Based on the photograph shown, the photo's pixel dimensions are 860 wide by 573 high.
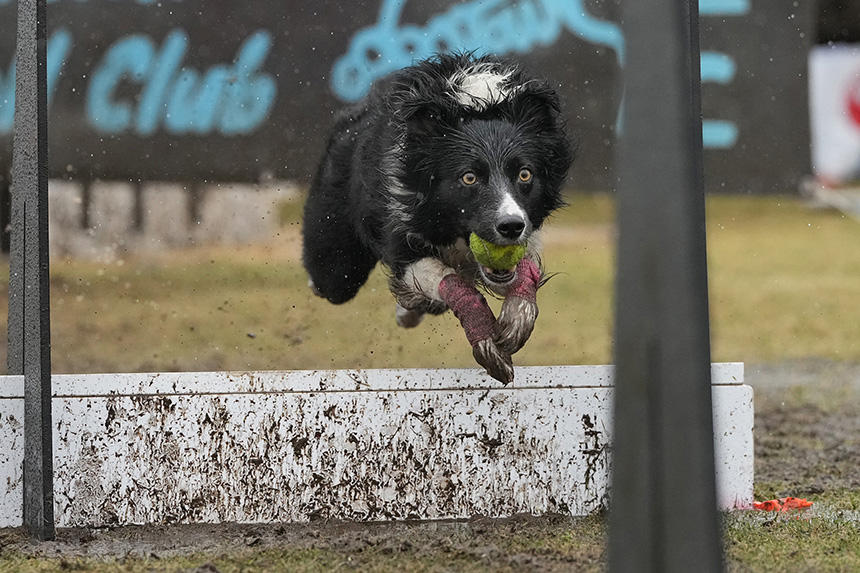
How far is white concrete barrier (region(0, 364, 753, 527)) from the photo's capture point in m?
3.95

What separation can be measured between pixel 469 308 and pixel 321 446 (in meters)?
0.68

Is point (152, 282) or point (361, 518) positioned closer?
point (361, 518)

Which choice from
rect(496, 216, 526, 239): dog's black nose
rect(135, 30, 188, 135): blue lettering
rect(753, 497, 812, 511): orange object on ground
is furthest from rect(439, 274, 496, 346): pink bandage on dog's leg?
rect(135, 30, 188, 135): blue lettering

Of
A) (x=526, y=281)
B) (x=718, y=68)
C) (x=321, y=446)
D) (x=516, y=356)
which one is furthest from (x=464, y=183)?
(x=718, y=68)

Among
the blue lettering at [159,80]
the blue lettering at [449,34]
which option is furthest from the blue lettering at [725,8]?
the blue lettering at [159,80]

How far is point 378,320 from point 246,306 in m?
2.85

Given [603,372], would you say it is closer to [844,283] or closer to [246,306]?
[246,306]

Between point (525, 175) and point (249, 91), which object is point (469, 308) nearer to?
point (525, 175)

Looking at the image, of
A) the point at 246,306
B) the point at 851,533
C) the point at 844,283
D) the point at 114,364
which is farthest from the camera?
the point at 844,283

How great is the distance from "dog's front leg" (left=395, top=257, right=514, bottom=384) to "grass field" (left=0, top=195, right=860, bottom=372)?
6.43 ft

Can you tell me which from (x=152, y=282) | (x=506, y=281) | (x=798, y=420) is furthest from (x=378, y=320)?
(x=152, y=282)

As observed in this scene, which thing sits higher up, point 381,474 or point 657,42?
point 657,42

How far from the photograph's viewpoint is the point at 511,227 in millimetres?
3957

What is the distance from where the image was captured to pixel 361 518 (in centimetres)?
405
